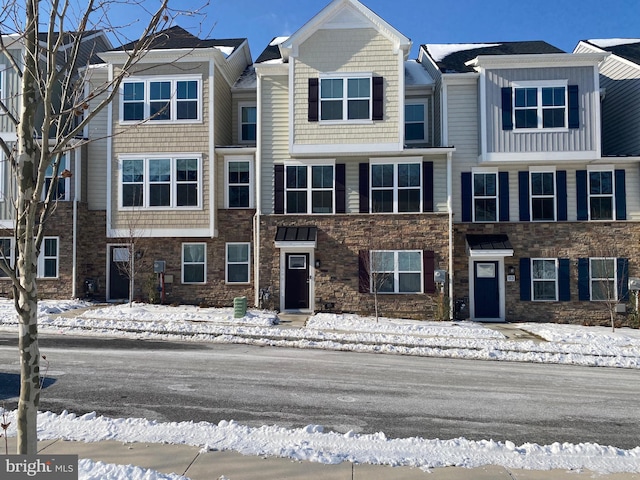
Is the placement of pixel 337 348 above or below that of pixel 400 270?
below

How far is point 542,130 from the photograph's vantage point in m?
17.1

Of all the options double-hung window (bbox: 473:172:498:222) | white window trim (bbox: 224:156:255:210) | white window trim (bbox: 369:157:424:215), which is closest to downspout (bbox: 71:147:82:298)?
white window trim (bbox: 224:156:255:210)

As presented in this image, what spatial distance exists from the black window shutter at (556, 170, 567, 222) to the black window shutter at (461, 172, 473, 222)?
3.29 m

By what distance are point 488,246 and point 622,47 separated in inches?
478

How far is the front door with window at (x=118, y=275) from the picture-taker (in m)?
18.8

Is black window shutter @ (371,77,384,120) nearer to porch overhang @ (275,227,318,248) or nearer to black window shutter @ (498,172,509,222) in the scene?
porch overhang @ (275,227,318,248)

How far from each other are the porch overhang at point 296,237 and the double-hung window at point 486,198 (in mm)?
6315

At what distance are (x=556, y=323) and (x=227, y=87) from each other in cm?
1631

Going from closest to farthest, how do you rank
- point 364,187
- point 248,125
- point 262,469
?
point 262,469 < point 364,187 < point 248,125

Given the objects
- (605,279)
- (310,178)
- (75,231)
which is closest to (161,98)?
(75,231)

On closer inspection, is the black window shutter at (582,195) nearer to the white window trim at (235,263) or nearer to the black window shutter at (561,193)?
the black window shutter at (561,193)

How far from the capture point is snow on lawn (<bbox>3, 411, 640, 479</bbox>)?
16.9 ft

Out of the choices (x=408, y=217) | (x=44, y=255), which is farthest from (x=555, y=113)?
(x=44, y=255)

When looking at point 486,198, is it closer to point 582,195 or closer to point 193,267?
point 582,195
